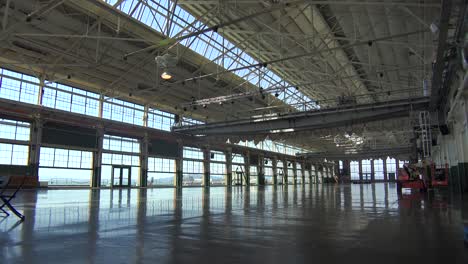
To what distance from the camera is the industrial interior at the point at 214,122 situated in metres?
5.75

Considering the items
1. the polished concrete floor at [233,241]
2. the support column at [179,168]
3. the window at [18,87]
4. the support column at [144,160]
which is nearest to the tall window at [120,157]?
the support column at [144,160]

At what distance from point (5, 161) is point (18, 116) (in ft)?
13.9

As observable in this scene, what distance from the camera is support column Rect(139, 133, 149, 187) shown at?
143ft

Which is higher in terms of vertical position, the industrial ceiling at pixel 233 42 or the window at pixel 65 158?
the industrial ceiling at pixel 233 42

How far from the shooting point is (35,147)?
33.8 meters

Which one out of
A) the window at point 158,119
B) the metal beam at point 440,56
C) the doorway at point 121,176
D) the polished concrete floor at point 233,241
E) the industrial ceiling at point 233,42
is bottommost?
the polished concrete floor at point 233,241

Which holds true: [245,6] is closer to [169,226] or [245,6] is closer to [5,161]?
[169,226]

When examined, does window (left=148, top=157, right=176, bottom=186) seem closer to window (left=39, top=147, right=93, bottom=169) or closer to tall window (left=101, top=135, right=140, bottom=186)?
tall window (left=101, top=135, right=140, bottom=186)

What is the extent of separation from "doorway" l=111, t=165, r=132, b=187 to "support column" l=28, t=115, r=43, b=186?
9154 millimetres

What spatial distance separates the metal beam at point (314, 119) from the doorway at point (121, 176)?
10.5 meters

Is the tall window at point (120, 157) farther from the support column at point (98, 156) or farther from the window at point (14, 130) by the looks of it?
the window at point (14, 130)

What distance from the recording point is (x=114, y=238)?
5914 millimetres

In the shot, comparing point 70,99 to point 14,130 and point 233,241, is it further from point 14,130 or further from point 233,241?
point 233,241

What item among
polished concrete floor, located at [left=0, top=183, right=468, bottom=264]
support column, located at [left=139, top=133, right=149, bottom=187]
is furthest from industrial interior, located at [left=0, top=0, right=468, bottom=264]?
support column, located at [left=139, top=133, right=149, bottom=187]
